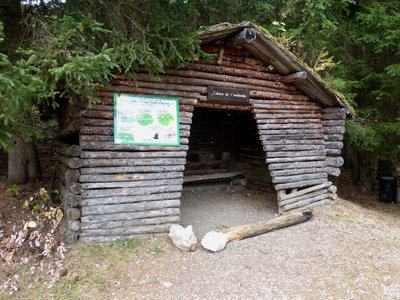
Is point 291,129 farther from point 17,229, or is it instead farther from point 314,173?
point 17,229

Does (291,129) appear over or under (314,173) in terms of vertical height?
over

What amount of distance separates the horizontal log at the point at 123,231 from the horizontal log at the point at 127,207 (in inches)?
12.0

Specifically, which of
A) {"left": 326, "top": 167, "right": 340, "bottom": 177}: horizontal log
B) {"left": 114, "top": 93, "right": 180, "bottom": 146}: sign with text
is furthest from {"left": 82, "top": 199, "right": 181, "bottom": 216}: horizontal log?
{"left": 326, "top": 167, "right": 340, "bottom": 177}: horizontal log

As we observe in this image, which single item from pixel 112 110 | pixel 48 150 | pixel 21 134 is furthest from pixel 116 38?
pixel 48 150

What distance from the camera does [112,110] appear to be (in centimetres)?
573

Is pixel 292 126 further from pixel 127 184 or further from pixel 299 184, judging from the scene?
pixel 127 184

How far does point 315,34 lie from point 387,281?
676 centimetres

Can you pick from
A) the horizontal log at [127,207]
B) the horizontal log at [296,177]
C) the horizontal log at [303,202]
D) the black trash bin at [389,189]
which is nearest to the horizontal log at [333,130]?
the horizontal log at [296,177]

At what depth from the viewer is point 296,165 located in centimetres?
785

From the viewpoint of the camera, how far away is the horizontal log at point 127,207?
18.0 ft

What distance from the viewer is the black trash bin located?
38.0 feet

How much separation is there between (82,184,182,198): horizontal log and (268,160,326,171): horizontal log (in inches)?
101

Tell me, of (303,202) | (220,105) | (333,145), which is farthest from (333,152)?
(220,105)

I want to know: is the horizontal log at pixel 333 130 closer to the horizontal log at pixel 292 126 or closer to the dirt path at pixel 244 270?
the horizontal log at pixel 292 126
